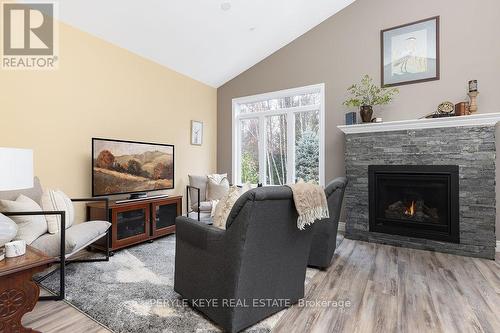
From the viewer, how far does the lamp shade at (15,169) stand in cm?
143

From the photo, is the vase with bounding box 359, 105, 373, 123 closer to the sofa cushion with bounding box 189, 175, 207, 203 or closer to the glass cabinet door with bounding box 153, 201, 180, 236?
the sofa cushion with bounding box 189, 175, 207, 203

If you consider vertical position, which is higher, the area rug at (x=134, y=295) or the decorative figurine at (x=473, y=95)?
the decorative figurine at (x=473, y=95)

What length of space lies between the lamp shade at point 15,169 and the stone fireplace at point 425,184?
3581 mm

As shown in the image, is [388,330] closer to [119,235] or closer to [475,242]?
[475,242]

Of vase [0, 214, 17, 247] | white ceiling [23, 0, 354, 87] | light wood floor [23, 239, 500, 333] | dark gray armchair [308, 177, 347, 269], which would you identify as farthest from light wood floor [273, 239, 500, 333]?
white ceiling [23, 0, 354, 87]

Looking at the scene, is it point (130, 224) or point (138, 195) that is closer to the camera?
point (130, 224)

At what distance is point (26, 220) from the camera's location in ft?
7.14

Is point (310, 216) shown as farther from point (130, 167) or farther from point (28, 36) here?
point (28, 36)

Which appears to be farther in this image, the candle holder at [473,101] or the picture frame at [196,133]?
the picture frame at [196,133]

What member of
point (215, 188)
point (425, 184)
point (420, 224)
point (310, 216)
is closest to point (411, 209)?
point (420, 224)

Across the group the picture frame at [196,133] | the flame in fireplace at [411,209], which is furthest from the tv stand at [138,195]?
the flame in fireplace at [411,209]

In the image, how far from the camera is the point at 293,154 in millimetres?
4672

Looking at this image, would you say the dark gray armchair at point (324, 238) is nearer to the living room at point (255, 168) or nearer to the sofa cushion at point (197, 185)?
the living room at point (255, 168)

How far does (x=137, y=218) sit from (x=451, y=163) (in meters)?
4.04
